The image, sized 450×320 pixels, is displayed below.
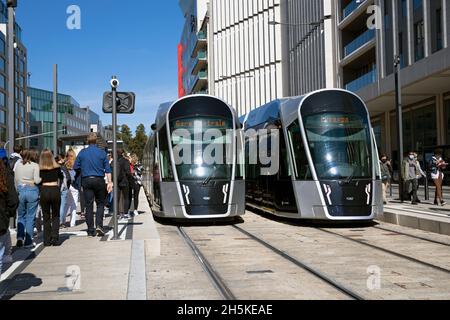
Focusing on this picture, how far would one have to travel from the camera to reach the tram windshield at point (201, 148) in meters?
14.1

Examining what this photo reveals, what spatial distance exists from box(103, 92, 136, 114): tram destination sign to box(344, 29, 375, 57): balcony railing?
30.2 m

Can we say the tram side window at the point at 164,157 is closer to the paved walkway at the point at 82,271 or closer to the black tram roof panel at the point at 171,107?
the black tram roof panel at the point at 171,107

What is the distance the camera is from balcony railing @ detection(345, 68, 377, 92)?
3812 cm

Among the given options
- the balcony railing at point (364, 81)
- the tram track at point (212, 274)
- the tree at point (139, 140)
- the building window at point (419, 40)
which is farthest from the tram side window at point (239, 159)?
the tree at point (139, 140)

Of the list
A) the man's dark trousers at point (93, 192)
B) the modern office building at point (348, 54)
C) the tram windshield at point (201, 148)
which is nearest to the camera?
the man's dark trousers at point (93, 192)

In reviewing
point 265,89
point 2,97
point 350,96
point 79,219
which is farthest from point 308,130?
point 2,97

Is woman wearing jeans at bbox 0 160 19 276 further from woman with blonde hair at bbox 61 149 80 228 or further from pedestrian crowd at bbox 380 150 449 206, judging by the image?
pedestrian crowd at bbox 380 150 449 206

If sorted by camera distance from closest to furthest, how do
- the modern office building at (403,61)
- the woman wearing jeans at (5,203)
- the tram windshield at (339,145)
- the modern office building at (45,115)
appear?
1. the woman wearing jeans at (5,203)
2. the tram windshield at (339,145)
3. the modern office building at (403,61)
4. the modern office building at (45,115)

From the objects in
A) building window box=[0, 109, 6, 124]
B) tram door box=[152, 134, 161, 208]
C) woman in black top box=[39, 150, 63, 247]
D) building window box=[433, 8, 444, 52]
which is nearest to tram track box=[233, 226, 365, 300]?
tram door box=[152, 134, 161, 208]

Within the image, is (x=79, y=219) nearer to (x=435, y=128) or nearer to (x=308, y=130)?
(x=308, y=130)

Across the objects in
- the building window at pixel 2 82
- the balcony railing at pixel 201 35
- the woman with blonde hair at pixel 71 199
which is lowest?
the woman with blonde hair at pixel 71 199

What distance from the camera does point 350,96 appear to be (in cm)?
1410
